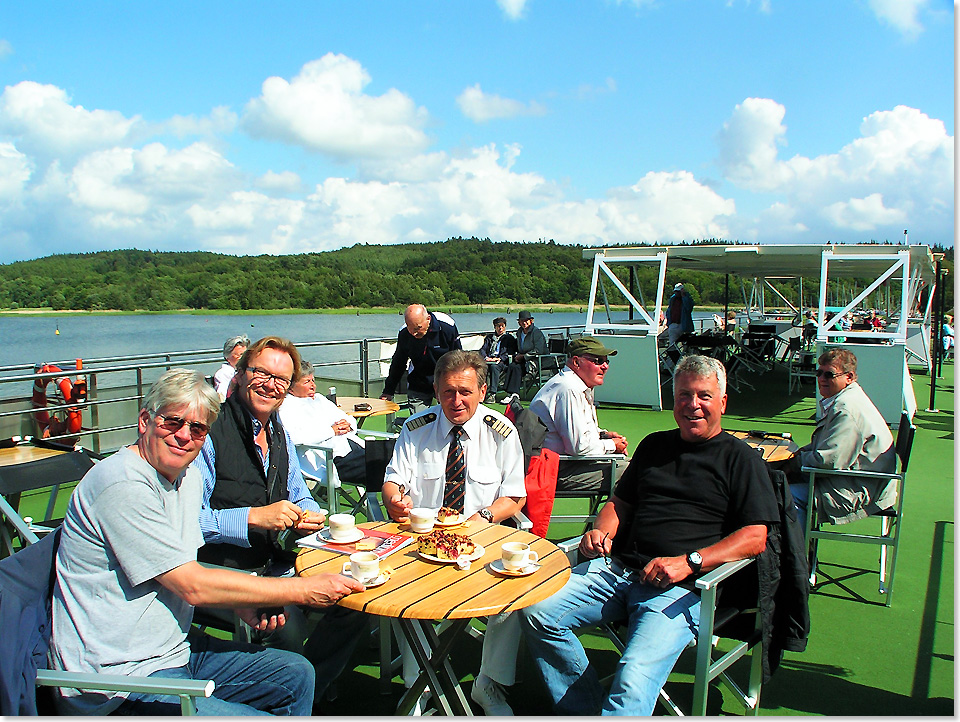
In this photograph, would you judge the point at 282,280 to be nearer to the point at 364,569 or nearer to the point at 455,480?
the point at 455,480

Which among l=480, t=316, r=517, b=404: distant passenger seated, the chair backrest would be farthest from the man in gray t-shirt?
l=480, t=316, r=517, b=404: distant passenger seated

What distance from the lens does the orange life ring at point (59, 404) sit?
20.7 ft

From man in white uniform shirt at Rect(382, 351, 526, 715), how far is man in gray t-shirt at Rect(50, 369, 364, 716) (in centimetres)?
83

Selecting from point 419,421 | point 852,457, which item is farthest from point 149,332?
point 852,457

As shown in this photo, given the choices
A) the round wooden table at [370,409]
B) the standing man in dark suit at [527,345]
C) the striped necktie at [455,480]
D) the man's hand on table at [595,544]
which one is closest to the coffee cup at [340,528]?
the striped necktie at [455,480]

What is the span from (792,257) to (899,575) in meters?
7.26

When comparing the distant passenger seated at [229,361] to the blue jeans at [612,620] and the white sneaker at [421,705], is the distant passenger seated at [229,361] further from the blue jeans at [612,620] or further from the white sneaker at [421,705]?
the blue jeans at [612,620]

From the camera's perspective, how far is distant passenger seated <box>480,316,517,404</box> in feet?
33.4

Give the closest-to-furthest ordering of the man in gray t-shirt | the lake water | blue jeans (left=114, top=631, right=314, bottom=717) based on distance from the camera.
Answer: the man in gray t-shirt, blue jeans (left=114, top=631, right=314, bottom=717), the lake water

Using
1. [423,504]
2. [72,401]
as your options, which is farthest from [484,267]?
[423,504]

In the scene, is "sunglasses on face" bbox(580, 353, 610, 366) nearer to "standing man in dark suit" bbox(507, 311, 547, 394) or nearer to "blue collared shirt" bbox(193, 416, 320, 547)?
"blue collared shirt" bbox(193, 416, 320, 547)

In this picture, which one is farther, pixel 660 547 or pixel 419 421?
pixel 419 421

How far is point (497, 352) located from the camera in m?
11.2

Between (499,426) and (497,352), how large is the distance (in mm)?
8454
